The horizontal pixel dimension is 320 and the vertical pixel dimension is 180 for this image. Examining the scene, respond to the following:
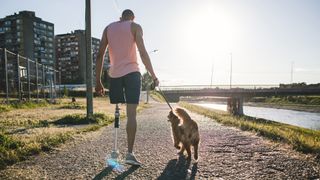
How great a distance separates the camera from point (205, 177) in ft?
13.8

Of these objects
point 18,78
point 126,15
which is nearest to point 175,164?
point 126,15

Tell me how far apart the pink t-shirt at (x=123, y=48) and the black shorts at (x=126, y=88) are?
7 centimetres

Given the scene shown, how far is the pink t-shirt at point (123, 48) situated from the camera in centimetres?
480

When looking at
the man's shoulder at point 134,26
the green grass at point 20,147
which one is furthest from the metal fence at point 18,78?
the man's shoulder at point 134,26

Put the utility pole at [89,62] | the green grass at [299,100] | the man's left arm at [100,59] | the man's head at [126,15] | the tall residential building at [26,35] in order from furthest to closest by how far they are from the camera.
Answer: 1. the tall residential building at [26,35]
2. the green grass at [299,100]
3. the utility pole at [89,62]
4. the man's left arm at [100,59]
5. the man's head at [126,15]

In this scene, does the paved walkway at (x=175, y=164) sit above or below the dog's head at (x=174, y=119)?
below

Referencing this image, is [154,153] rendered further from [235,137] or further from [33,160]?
[235,137]

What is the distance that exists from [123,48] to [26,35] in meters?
116

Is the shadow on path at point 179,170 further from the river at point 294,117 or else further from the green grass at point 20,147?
the river at point 294,117

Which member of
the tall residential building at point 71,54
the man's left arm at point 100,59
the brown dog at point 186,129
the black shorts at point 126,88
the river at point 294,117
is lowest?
the river at point 294,117

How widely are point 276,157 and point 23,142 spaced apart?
422 centimetres

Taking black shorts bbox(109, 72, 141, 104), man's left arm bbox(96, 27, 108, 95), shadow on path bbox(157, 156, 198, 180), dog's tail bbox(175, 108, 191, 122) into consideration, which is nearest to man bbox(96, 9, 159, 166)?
black shorts bbox(109, 72, 141, 104)

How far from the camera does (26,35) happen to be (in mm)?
111750

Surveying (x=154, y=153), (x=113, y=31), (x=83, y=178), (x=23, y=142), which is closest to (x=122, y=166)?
(x=83, y=178)
